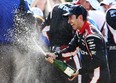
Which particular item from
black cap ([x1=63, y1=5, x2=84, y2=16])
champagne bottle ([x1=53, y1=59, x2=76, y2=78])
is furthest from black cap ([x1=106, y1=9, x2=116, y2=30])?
champagne bottle ([x1=53, y1=59, x2=76, y2=78])

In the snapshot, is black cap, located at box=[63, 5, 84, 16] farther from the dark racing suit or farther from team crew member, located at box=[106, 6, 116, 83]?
team crew member, located at box=[106, 6, 116, 83]

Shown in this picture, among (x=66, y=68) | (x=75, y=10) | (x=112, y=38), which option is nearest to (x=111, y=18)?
(x=112, y=38)

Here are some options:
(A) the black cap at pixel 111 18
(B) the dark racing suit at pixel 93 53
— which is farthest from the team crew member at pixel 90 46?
(A) the black cap at pixel 111 18

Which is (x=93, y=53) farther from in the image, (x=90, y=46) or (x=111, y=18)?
(x=111, y=18)

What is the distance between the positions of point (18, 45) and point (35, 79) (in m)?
0.94

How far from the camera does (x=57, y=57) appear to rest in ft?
21.2

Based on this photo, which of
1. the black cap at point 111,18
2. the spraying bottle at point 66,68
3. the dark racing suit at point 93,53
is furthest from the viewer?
the black cap at point 111,18

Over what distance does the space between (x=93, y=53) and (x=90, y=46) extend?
0.31 ft

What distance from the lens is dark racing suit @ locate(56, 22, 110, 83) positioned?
5.54 m

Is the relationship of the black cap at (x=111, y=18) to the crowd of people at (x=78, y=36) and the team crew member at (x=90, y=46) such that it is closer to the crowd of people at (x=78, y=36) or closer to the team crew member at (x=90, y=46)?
the crowd of people at (x=78, y=36)

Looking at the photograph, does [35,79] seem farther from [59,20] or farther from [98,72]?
[98,72]

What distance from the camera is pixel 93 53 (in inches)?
219

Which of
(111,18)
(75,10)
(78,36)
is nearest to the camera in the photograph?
(75,10)

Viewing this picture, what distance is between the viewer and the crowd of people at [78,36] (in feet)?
18.5
